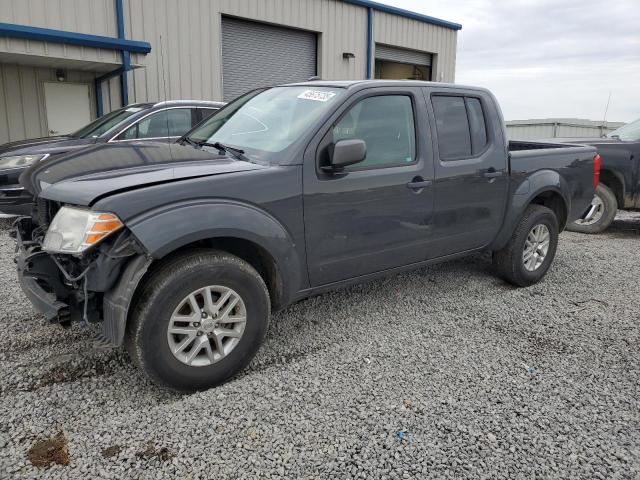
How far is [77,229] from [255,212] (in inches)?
37.6

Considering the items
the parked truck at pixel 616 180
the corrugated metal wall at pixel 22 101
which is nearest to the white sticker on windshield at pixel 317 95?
the parked truck at pixel 616 180

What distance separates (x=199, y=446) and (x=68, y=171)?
1.77 meters

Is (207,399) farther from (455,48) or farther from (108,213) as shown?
(455,48)

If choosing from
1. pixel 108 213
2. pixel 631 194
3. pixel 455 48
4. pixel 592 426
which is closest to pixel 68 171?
pixel 108 213

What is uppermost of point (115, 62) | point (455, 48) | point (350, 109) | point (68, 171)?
point (455, 48)

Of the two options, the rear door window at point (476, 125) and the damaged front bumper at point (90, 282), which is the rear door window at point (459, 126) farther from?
the damaged front bumper at point (90, 282)

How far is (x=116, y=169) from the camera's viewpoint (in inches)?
A: 117

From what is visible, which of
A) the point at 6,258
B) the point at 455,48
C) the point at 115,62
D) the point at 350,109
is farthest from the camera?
the point at 455,48

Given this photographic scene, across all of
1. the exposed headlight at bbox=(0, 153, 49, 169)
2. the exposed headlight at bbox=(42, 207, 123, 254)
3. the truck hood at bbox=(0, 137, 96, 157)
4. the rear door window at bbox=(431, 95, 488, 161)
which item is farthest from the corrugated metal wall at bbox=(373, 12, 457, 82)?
the exposed headlight at bbox=(42, 207, 123, 254)

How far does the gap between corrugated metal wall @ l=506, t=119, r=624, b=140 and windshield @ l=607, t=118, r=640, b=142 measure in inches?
332

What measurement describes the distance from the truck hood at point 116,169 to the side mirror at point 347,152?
0.46 metres

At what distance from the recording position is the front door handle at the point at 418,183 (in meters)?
3.78

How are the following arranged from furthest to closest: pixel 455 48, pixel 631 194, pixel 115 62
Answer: pixel 455 48 < pixel 115 62 < pixel 631 194

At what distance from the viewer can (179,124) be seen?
310 inches
